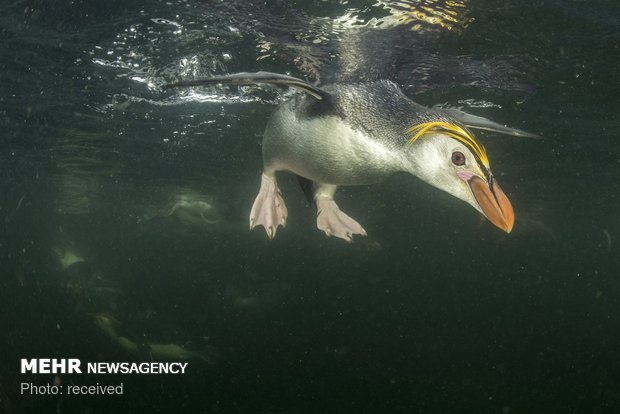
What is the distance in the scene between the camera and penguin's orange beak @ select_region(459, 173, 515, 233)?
3.46m

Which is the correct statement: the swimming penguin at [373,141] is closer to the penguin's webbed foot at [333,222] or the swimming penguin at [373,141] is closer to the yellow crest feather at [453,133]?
the yellow crest feather at [453,133]

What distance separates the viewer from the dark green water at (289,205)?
743cm

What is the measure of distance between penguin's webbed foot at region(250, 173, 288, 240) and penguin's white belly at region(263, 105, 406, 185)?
966 millimetres

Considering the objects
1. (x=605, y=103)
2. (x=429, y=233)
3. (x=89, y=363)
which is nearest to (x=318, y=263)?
(x=429, y=233)

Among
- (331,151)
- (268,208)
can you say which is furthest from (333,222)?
(331,151)

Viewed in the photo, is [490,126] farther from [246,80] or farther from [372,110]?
[246,80]

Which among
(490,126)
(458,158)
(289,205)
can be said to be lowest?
(289,205)

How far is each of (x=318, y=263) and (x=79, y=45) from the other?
2518 centimetres

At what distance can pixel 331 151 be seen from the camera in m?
4.76

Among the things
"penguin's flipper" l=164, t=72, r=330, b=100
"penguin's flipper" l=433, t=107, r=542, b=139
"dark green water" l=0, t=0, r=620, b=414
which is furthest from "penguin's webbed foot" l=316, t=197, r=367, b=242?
"dark green water" l=0, t=0, r=620, b=414

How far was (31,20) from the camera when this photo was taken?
25.0 ft

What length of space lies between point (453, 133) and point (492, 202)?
0.71 meters

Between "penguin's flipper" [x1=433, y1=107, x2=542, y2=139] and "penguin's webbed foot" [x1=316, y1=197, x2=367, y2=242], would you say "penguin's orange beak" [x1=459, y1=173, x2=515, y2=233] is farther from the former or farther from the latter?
"penguin's webbed foot" [x1=316, y1=197, x2=367, y2=242]

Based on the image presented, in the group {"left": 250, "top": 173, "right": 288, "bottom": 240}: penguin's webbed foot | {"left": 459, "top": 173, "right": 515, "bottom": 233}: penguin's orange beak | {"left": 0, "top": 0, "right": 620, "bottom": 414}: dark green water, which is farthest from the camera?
{"left": 0, "top": 0, "right": 620, "bottom": 414}: dark green water
